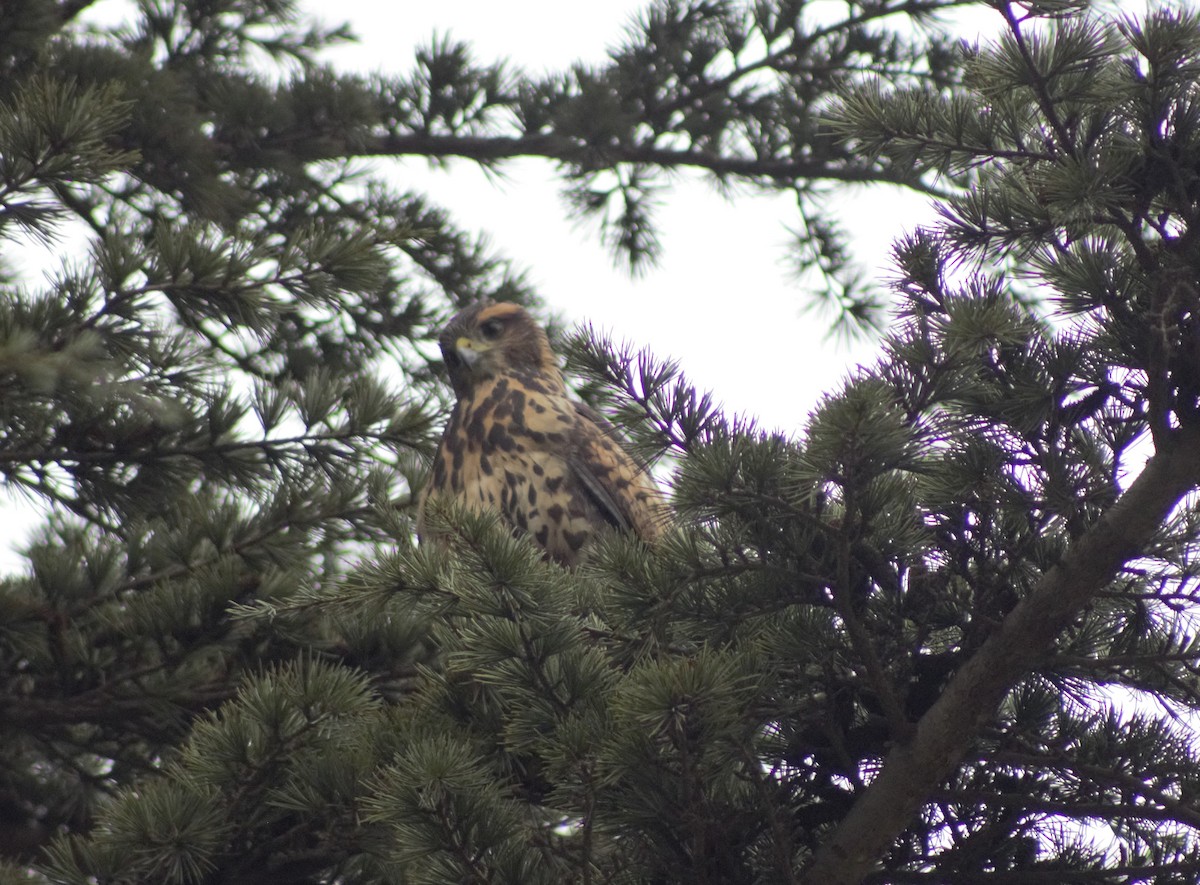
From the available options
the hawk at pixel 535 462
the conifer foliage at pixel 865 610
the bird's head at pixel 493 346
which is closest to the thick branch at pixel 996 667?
the conifer foliage at pixel 865 610

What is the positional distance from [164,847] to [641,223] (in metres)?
3.61

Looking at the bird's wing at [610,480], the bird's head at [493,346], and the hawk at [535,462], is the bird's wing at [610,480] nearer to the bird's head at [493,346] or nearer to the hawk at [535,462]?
the hawk at [535,462]

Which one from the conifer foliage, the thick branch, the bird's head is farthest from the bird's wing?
the thick branch

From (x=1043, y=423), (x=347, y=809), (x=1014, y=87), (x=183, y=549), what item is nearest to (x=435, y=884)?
(x=347, y=809)

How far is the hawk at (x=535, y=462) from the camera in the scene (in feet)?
Answer: 14.0

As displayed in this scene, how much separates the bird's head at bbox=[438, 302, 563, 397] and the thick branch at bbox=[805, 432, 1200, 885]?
2573 mm

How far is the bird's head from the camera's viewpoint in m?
4.70

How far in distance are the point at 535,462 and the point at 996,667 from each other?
226 cm

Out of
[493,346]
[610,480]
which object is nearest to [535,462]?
[610,480]

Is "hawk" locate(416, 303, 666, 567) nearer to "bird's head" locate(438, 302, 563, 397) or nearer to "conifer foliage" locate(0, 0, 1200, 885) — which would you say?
"bird's head" locate(438, 302, 563, 397)

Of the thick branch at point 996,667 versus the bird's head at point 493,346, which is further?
the bird's head at point 493,346

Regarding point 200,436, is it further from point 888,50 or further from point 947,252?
point 888,50

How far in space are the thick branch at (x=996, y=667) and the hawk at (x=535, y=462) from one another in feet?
6.00

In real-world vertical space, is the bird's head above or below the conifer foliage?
above
